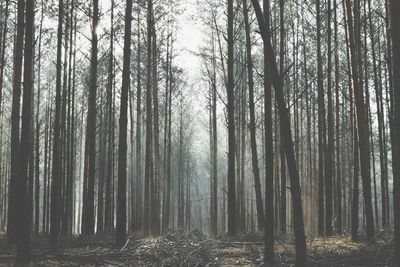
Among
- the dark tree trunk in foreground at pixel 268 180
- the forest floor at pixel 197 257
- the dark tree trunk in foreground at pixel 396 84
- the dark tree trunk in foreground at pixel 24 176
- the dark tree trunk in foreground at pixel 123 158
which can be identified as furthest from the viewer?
the dark tree trunk in foreground at pixel 123 158

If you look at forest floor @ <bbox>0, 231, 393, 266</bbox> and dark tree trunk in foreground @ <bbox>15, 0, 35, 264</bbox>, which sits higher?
dark tree trunk in foreground @ <bbox>15, 0, 35, 264</bbox>

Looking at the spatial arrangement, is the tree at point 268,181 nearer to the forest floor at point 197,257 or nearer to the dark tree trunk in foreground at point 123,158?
the forest floor at point 197,257

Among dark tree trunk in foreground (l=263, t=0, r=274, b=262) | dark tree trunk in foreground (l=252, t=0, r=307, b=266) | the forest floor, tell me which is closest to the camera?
dark tree trunk in foreground (l=252, t=0, r=307, b=266)

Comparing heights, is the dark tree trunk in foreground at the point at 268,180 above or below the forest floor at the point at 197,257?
above

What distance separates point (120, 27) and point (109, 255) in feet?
25.3

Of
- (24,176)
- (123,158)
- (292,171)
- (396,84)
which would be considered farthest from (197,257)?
(396,84)

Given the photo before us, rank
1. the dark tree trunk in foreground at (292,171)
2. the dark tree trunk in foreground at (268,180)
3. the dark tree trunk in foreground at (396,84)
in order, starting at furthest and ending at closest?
the dark tree trunk in foreground at (268,180) → the dark tree trunk in foreground at (292,171) → the dark tree trunk in foreground at (396,84)

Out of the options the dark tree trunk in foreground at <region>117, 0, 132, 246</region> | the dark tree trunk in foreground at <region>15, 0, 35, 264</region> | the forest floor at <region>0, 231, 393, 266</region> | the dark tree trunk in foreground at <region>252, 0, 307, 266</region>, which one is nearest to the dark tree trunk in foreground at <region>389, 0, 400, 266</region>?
the dark tree trunk in foreground at <region>252, 0, 307, 266</region>

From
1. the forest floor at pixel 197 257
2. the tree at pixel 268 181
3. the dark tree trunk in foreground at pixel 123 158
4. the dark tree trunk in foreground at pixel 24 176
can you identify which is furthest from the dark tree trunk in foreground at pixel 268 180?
the dark tree trunk in foreground at pixel 24 176

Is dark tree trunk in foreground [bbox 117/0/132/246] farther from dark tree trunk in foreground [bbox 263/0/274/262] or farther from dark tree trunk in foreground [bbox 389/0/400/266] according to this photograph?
dark tree trunk in foreground [bbox 389/0/400/266]

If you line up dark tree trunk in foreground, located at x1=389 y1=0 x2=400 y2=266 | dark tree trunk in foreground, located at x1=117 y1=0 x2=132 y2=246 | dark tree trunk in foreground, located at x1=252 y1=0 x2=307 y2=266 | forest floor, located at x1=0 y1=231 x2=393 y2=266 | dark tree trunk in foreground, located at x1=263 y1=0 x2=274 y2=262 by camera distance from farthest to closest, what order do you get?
dark tree trunk in foreground, located at x1=117 y1=0 x2=132 y2=246 → dark tree trunk in foreground, located at x1=263 y1=0 x2=274 y2=262 → forest floor, located at x1=0 y1=231 x2=393 y2=266 → dark tree trunk in foreground, located at x1=252 y1=0 x2=307 y2=266 → dark tree trunk in foreground, located at x1=389 y1=0 x2=400 y2=266

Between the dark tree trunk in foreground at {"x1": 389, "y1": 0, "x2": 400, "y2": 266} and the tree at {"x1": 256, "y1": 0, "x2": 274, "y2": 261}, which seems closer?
the dark tree trunk in foreground at {"x1": 389, "y1": 0, "x2": 400, "y2": 266}

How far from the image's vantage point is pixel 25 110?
667cm

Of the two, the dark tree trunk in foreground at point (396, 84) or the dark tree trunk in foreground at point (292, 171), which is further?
the dark tree trunk in foreground at point (292, 171)
